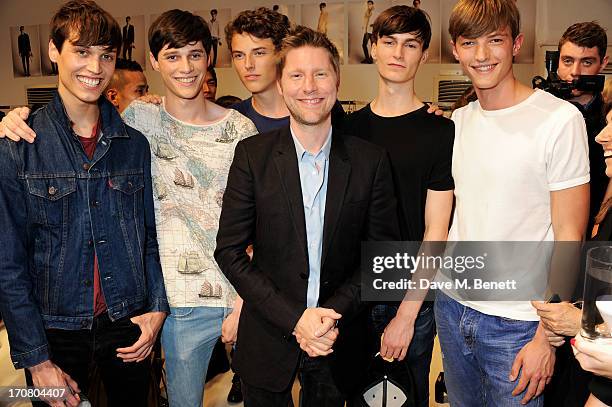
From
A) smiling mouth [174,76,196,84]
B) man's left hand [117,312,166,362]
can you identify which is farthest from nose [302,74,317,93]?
man's left hand [117,312,166,362]

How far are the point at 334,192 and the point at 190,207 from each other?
55 centimetres

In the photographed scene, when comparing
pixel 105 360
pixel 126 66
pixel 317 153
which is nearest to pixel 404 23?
pixel 317 153

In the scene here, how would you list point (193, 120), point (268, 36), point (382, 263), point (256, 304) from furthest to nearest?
point (268, 36), point (193, 120), point (382, 263), point (256, 304)

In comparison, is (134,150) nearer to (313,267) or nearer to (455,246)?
(313,267)

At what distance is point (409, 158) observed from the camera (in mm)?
1938

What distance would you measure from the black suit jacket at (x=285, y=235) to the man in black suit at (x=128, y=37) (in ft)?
21.0

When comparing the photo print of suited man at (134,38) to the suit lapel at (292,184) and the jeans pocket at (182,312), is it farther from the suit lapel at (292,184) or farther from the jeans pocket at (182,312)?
the suit lapel at (292,184)

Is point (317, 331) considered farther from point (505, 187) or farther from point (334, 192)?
point (505, 187)

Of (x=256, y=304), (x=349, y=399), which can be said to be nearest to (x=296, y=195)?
(x=256, y=304)

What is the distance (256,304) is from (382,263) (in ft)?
1.55

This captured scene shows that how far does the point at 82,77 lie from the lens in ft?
5.81

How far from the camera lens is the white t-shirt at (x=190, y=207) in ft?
6.39

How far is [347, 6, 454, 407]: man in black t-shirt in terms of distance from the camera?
194 cm

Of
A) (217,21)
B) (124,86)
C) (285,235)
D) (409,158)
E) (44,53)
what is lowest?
(285,235)
